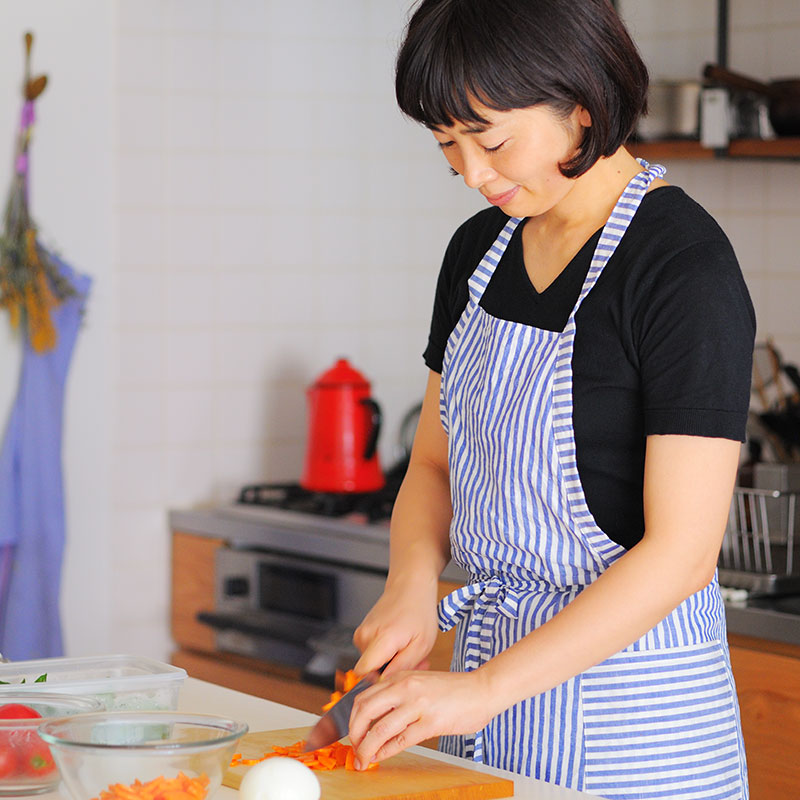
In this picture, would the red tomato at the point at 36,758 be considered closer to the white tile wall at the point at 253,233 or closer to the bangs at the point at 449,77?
the bangs at the point at 449,77

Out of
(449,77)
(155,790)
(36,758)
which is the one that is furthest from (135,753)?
(449,77)

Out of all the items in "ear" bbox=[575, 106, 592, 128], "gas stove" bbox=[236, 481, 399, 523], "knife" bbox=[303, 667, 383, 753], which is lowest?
"knife" bbox=[303, 667, 383, 753]

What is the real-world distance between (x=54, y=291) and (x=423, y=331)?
83 centimetres

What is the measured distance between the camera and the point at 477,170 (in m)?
1.17

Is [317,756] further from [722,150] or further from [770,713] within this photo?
[722,150]

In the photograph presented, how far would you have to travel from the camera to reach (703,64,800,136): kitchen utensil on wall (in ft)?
7.70

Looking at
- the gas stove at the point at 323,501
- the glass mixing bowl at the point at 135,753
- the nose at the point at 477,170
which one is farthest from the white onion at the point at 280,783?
the gas stove at the point at 323,501

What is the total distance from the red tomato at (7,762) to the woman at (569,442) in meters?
0.27

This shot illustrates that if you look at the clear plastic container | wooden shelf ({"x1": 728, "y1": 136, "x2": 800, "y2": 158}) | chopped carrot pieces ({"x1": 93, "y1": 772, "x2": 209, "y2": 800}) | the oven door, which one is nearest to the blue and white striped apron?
the clear plastic container

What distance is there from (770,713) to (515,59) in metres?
1.11

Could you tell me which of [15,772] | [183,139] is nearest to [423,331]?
[183,139]

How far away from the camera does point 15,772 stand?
3.40 ft

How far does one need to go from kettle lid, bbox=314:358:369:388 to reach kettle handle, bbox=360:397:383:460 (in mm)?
39

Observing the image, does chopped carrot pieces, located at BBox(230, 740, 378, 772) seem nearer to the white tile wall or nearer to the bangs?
the bangs
